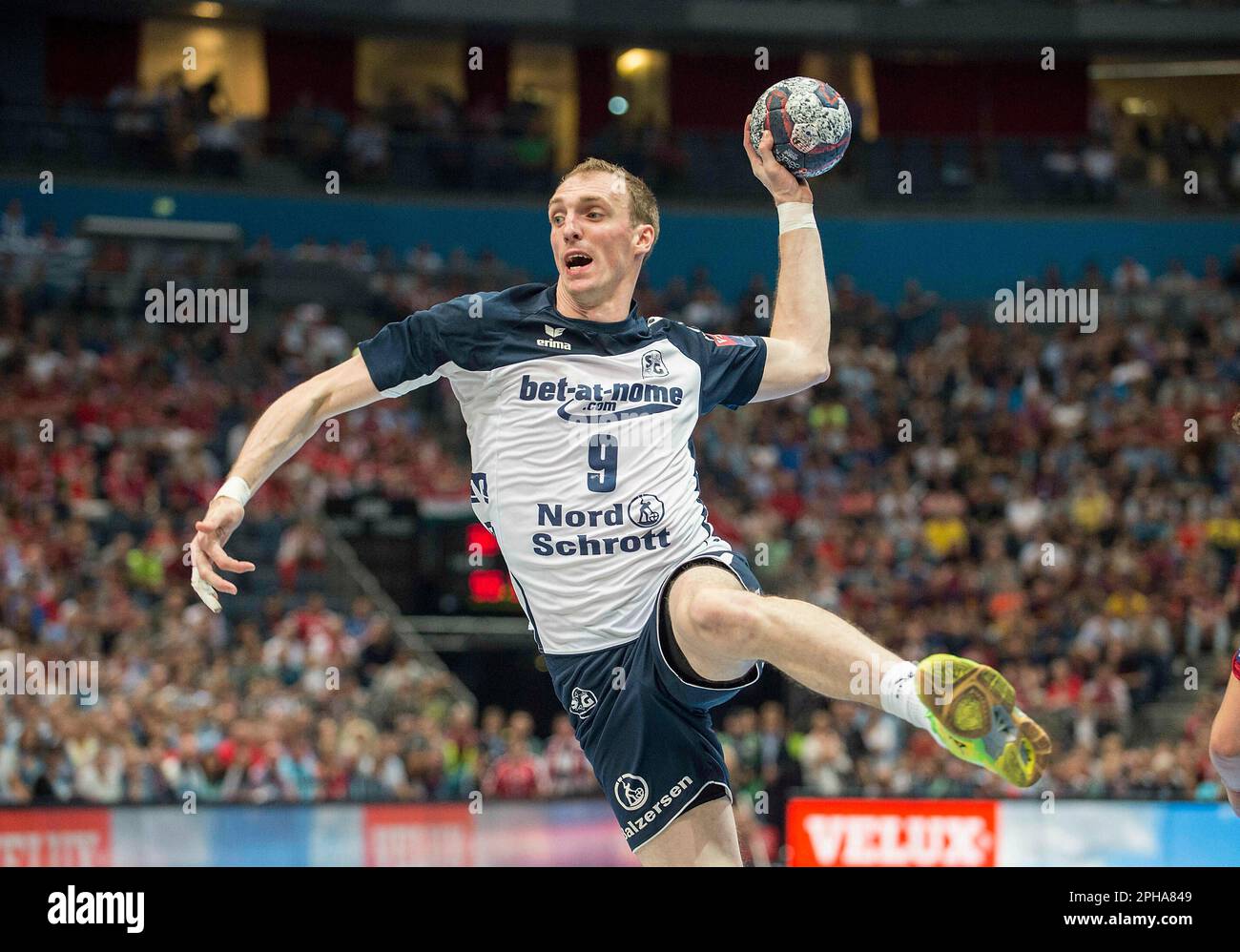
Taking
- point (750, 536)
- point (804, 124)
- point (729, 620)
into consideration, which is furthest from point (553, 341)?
point (750, 536)

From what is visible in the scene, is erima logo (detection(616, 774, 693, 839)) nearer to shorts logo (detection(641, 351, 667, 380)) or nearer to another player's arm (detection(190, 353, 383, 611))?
shorts logo (detection(641, 351, 667, 380))

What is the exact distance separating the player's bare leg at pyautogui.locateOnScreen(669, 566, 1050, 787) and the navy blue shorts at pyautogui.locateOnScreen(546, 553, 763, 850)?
570mm

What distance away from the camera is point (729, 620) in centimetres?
538

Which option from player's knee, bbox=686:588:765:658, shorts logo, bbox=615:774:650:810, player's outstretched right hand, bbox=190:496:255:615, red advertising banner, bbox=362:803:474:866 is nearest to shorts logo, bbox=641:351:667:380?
player's knee, bbox=686:588:765:658

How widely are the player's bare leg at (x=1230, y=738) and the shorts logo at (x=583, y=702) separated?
2380mm

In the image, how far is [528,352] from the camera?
21.1ft

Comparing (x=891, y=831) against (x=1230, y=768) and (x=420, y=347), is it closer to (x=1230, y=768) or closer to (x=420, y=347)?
(x=1230, y=768)

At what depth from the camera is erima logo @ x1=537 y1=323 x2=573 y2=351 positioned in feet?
21.1

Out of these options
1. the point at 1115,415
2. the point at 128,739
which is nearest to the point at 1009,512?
the point at 1115,415

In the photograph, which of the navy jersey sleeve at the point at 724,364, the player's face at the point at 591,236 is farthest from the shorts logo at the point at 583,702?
the player's face at the point at 591,236

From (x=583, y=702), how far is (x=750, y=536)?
12.7 meters

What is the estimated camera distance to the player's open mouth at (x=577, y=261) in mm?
6418

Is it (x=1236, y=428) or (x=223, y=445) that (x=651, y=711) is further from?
(x=223, y=445)

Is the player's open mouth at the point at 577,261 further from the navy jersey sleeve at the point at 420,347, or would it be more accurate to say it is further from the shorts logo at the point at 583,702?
the shorts logo at the point at 583,702
